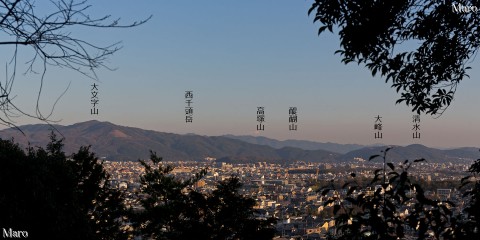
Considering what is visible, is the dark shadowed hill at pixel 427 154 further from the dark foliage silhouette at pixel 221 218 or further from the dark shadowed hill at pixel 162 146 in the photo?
the dark foliage silhouette at pixel 221 218

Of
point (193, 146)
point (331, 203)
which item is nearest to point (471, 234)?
point (331, 203)

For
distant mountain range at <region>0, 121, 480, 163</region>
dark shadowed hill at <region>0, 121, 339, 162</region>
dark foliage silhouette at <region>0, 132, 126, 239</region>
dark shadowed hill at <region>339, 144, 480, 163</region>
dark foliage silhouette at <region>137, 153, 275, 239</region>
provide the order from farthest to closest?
dark shadowed hill at <region>0, 121, 339, 162</region>
distant mountain range at <region>0, 121, 480, 163</region>
dark shadowed hill at <region>339, 144, 480, 163</region>
dark foliage silhouette at <region>137, 153, 275, 239</region>
dark foliage silhouette at <region>0, 132, 126, 239</region>

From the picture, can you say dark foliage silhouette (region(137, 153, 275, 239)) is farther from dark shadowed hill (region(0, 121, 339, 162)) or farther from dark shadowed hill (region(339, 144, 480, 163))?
dark shadowed hill (region(0, 121, 339, 162))

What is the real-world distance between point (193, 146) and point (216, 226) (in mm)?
153427

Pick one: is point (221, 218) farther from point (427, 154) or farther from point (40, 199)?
point (427, 154)

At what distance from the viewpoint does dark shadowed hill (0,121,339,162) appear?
5595 inches

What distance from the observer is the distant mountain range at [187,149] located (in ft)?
434

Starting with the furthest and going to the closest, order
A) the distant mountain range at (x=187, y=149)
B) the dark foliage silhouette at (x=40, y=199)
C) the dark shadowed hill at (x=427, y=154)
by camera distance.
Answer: the distant mountain range at (x=187, y=149) → the dark shadowed hill at (x=427, y=154) → the dark foliage silhouette at (x=40, y=199)

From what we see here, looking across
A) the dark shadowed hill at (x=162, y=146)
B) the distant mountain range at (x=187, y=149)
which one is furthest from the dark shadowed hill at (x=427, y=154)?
the dark shadowed hill at (x=162, y=146)

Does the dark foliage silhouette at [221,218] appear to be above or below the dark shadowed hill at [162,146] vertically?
below

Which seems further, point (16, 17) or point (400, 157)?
point (400, 157)

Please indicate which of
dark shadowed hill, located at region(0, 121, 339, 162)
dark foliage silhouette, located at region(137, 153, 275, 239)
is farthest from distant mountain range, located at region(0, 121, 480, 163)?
dark foliage silhouette, located at region(137, 153, 275, 239)

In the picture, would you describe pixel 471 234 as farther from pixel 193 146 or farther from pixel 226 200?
pixel 193 146

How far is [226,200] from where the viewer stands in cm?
1430
